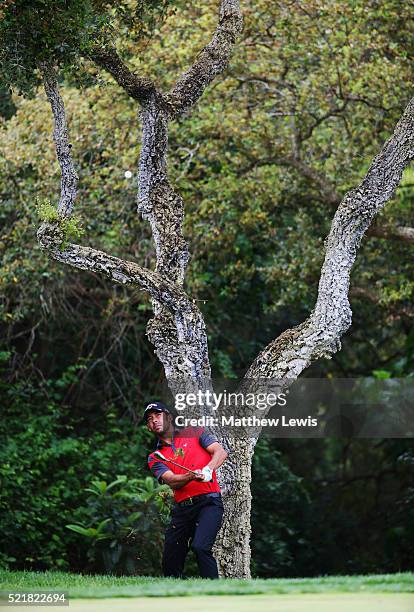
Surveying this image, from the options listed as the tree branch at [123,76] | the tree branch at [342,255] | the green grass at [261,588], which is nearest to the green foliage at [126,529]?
the tree branch at [342,255]

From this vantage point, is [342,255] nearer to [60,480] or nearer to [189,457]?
[189,457]

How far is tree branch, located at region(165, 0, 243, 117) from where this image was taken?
11.3 metres

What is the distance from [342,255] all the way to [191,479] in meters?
3.11

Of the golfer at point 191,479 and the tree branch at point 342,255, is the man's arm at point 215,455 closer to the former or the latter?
the golfer at point 191,479

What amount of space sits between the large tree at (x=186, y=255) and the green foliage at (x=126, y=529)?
8.88 ft

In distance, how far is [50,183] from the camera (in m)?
14.9

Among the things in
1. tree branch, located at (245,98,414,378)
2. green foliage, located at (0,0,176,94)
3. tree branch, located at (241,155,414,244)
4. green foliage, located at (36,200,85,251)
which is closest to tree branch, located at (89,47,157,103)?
green foliage, located at (0,0,176,94)

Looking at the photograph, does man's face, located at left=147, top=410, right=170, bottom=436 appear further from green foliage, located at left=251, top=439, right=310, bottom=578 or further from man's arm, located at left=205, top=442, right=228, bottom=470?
green foliage, located at left=251, top=439, right=310, bottom=578

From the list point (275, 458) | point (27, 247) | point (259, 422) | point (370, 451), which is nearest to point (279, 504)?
point (275, 458)

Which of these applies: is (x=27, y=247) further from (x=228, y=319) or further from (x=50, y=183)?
(x=228, y=319)

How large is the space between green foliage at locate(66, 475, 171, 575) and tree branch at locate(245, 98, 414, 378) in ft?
10.6

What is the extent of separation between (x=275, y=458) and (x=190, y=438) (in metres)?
9.29

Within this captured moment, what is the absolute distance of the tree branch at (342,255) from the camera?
11078 millimetres

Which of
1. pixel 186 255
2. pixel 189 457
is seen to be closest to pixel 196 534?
pixel 189 457
